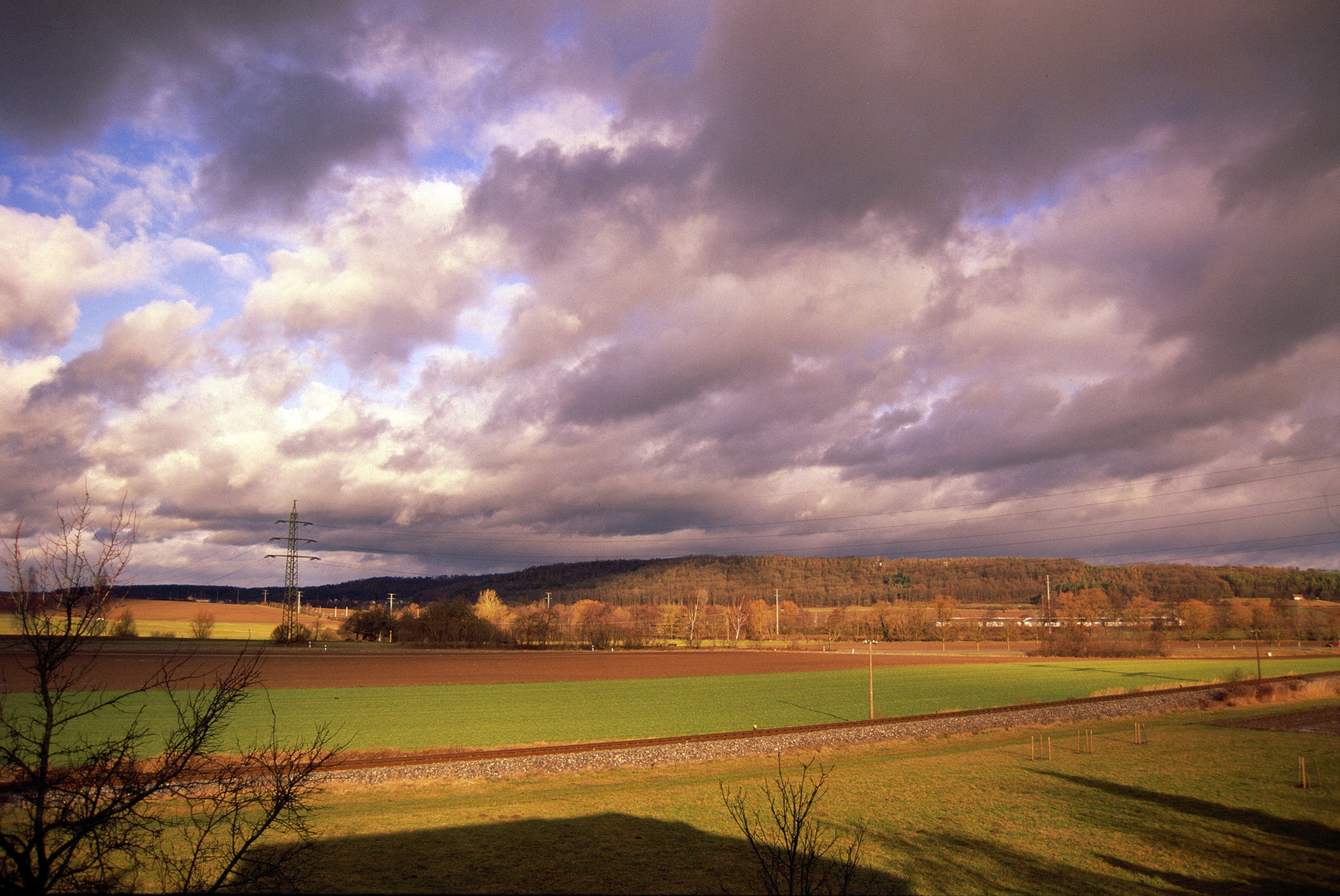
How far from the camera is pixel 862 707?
36.4m

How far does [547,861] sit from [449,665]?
2317 inches

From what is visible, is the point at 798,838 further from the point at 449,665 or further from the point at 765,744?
the point at 449,665

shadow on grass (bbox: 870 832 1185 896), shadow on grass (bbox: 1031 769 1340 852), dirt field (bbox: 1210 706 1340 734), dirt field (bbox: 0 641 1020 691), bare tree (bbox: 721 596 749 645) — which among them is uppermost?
shadow on grass (bbox: 870 832 1185 896)

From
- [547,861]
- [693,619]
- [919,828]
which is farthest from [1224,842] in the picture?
[693,619]

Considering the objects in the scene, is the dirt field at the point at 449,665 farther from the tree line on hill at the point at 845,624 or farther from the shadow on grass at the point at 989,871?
the shadow on grass at the point at 989,871

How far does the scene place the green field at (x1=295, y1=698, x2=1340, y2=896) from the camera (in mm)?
10570

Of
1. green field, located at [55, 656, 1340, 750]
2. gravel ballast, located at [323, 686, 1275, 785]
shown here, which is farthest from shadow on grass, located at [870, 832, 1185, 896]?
green field, located at [55, 656, 1340, 750]

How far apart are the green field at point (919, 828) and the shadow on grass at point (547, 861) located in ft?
0.13

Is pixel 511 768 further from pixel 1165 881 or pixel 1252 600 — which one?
pixel 1252 600

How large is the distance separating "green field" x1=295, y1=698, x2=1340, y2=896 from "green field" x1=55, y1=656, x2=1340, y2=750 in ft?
23.2

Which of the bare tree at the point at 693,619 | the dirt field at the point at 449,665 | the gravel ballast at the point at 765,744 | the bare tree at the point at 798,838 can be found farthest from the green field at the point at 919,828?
the bare tree at the point at 693,619

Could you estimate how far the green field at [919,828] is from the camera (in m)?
10.6

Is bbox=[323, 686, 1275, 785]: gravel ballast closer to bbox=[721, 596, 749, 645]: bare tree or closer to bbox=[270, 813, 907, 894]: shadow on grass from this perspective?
bbox=[270, 813, 907, 894]: shadow on grass

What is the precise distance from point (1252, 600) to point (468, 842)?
173 metres
